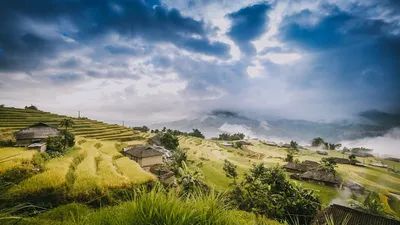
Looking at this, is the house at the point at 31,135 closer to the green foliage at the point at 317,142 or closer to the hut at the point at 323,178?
the hut at the point at 323,178

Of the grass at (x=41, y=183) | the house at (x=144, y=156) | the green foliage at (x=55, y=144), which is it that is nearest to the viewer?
the grass at (x=41, y=183)

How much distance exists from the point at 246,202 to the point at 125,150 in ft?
82.2

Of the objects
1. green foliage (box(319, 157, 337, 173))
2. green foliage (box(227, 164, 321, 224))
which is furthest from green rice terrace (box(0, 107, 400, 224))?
green foliage (box(319, 157, 337, 173))

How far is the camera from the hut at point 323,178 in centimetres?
4344

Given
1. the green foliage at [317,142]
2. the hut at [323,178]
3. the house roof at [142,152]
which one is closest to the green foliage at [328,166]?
the hut at [323,178]

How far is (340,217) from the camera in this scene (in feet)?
55.1

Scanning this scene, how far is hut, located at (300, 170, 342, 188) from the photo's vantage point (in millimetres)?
43444

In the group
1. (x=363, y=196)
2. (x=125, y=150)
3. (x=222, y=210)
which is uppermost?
(x=222, y=210)

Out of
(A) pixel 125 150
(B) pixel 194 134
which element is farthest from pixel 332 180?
(B) pixel 194 134

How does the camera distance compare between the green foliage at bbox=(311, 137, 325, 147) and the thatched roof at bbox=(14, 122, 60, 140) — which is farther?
the green foliage at bbox=(311, 137, 325, 147)

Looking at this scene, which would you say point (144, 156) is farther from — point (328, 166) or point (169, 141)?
point (328, 166)

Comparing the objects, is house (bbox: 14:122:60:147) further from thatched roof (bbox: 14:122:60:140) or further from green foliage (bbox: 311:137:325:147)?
green foliage (bbox: 311:137:325:147)

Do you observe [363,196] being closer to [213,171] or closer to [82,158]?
[213,171]

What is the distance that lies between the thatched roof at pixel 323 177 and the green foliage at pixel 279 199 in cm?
3183
